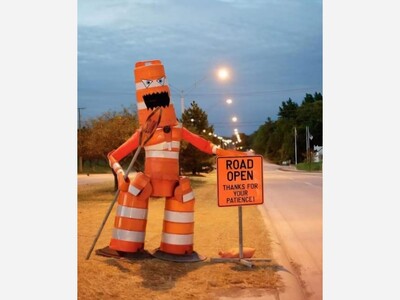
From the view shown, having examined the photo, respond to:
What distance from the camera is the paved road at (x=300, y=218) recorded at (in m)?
5.07

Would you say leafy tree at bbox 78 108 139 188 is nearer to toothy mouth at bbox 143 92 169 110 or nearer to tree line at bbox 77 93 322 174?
tree line at bbox 77 93 322 174

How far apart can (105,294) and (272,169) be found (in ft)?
6.40

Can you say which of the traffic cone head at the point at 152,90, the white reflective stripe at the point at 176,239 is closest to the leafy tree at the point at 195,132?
the traffic cone head at the point at 152,90

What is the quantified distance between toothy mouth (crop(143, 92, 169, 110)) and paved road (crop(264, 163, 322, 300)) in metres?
1.09

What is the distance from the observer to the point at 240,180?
5254mm

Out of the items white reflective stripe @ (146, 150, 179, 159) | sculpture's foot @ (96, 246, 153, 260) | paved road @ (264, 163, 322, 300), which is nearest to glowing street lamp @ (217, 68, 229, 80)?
white reflective stripe @ (146, 150, 179, 159)

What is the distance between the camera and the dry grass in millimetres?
4477

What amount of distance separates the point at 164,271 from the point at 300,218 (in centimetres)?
Answer: 271

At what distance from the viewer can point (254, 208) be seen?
891cm

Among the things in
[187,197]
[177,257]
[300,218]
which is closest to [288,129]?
[187,197]

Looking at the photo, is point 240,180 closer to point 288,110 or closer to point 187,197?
point 187,197

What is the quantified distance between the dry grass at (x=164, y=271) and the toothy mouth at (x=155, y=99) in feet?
3.13

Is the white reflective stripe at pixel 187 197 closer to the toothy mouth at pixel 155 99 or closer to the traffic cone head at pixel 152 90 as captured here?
the traffic cone head at pixel 152 90
